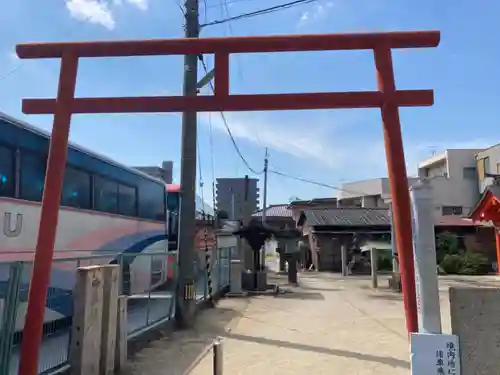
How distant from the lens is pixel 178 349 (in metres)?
8.34

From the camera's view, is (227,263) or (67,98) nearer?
(67,98)

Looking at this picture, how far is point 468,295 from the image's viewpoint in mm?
4125

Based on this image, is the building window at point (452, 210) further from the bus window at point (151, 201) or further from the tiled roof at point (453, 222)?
the bus window at point (151, 201)

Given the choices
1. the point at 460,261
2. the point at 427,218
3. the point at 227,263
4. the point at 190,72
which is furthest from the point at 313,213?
the point at 427,218

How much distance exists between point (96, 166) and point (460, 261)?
2334cm

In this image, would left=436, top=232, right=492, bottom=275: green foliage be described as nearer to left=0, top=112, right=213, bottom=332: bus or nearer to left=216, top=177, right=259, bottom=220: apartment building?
left=216, top=177, right=259, bottom=220: apartment building

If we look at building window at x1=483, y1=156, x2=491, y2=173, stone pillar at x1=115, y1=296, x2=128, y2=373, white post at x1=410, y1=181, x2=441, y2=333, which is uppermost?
building window at x1=483, y1=156, x2=491, y2=173

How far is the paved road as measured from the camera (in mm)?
7098

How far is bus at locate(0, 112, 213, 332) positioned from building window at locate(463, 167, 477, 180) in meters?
31.3

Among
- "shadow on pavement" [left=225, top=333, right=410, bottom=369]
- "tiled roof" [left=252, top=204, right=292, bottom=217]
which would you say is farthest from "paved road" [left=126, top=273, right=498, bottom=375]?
"tiled roof" [left=252, top=204, right=292, bottom=217]

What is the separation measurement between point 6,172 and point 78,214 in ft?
7.42

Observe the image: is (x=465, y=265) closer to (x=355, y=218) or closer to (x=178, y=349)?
(x=355, y=218)

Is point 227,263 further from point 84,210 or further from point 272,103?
point 272,103

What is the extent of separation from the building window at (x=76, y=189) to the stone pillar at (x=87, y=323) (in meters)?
3.23
